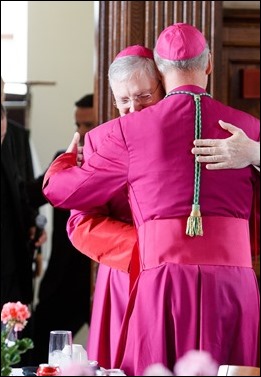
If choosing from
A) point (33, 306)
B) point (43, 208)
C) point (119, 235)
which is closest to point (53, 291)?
point (33, 306)

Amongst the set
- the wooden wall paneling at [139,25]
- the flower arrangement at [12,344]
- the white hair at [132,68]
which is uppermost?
the wooden wall paneling at [139,25]

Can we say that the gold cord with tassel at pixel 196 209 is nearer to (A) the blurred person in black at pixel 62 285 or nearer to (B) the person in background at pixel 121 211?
(B) the person in background at pixel 121 211

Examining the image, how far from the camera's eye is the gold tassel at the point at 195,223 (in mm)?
2467

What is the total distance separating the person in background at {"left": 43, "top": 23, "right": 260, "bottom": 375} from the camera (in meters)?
2.52

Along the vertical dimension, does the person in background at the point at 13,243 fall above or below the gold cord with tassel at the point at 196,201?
below

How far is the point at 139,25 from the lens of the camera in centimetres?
449

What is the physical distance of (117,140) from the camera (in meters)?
2.55

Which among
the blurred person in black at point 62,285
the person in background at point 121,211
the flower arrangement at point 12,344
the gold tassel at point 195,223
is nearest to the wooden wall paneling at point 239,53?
the blurred person in black at point 62,285

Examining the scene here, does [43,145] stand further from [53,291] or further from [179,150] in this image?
[179,150]

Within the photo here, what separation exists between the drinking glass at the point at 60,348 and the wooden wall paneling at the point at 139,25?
2.16m

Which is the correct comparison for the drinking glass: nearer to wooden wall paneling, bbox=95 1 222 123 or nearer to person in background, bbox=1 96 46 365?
wooden wall paneling, bbox=95 1 222 123

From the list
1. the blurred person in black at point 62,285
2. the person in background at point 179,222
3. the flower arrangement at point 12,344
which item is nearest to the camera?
the flower arrangement at point 12,344

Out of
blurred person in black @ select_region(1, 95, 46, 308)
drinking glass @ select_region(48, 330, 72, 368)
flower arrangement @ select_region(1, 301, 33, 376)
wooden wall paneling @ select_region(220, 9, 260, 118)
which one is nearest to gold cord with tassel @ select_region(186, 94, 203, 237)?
drinking glass @ select_region(48, 330, 72, 368)

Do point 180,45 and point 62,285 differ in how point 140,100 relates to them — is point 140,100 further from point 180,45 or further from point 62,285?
point 62,285
